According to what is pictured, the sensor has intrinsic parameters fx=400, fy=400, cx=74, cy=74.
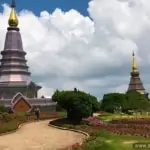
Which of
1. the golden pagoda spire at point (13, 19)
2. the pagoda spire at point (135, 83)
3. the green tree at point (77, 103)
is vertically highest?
the golden pagoda spire at point (13, 19)

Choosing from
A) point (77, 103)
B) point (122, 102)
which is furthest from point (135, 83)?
point (77, 103)

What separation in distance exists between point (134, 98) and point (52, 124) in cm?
3961

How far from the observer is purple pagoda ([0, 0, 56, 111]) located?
76.4 metres

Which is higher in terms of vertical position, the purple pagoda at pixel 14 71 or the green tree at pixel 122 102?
the purple pagoda at pixel 14 71

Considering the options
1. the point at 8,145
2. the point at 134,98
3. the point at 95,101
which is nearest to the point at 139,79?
the point at 134,98

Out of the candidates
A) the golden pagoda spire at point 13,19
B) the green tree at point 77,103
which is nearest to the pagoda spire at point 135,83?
the golden pagoda spire at point 13,19

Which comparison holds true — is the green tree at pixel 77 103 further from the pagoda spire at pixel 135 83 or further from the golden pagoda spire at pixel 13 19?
the pagoda spire at pixel 135 83

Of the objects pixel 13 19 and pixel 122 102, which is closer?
pixel 122 102

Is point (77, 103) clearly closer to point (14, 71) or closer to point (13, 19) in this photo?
point (14, 71)

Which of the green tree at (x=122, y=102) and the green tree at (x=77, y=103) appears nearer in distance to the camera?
the green tree at (x=77, y=103)

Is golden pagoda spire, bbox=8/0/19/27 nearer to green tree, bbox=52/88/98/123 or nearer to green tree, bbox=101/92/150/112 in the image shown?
green tree, bbox=101/92/150/112

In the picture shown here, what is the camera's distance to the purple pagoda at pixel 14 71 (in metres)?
76.4

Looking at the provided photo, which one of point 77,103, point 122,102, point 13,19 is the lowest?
point 77,103

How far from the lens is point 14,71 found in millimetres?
78688
